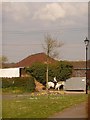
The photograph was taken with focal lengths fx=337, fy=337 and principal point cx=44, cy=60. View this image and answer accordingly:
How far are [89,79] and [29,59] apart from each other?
34.8 m

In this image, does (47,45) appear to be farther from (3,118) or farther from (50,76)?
(3,118)

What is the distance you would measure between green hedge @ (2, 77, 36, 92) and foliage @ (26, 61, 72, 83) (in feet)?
11.4

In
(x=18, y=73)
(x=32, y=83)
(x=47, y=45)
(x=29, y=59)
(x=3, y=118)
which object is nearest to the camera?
(x=3, y=118)

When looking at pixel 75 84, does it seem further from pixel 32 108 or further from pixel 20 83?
pixel 32 108

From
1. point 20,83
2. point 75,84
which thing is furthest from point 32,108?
point 75,84

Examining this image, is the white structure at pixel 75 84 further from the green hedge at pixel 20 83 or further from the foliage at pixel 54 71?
the green hedge at pixel 20 83

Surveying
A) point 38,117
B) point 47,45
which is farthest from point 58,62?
point 38,117

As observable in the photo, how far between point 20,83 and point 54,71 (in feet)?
17.4

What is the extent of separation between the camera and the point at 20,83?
36250 millimetres

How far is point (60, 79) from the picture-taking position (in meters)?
40.6

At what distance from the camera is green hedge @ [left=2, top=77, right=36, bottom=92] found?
34594 millimetres

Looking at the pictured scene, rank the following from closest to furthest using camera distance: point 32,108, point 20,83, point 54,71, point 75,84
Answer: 1. point 32,108
2. point 20,83
3. point 75,84
4. point 54,71

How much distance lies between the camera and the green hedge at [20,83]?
3459 centimetres

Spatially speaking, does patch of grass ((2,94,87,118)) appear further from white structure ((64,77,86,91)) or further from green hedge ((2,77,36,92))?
white structure ((64,77,86,91))
